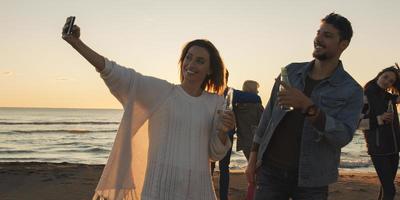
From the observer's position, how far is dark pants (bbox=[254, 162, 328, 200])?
12.4 feet

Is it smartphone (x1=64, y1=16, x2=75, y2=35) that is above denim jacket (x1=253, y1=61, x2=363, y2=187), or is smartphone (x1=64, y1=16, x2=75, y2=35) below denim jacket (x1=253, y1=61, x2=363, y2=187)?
above

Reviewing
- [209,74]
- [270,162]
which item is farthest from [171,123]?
[270,162]

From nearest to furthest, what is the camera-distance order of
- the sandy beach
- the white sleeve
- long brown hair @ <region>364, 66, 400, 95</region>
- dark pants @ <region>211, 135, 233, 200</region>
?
the white sleeve, long brown hair @ <region>364, 66, 400, 95</region>, dark pants @ <region>211, 135, 233, 200</region>, the sandy beach

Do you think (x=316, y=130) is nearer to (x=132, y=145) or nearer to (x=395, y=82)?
(x=132, y=145)

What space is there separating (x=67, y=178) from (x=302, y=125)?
8.90m

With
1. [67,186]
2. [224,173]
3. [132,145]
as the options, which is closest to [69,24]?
[132,145]

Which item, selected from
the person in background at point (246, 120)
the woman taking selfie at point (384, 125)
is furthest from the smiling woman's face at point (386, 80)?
the person in background at point (246, 120)

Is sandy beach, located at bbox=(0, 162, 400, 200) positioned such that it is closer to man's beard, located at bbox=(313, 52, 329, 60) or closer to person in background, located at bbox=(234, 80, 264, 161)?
person in background, located at bbox=(234, 80, 264, 161)

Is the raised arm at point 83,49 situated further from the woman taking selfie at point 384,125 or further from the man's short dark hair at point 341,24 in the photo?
the woman taking selfie at point 384,125

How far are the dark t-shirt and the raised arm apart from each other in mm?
1548

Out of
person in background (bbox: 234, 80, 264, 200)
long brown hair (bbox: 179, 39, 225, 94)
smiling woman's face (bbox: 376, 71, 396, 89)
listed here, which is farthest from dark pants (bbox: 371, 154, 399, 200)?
long brown hair (bbox: 179, 39, 225, 94)

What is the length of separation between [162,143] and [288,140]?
1.01 metres

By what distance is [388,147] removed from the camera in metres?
6.66

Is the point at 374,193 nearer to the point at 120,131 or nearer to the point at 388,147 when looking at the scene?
the point at 388,147
